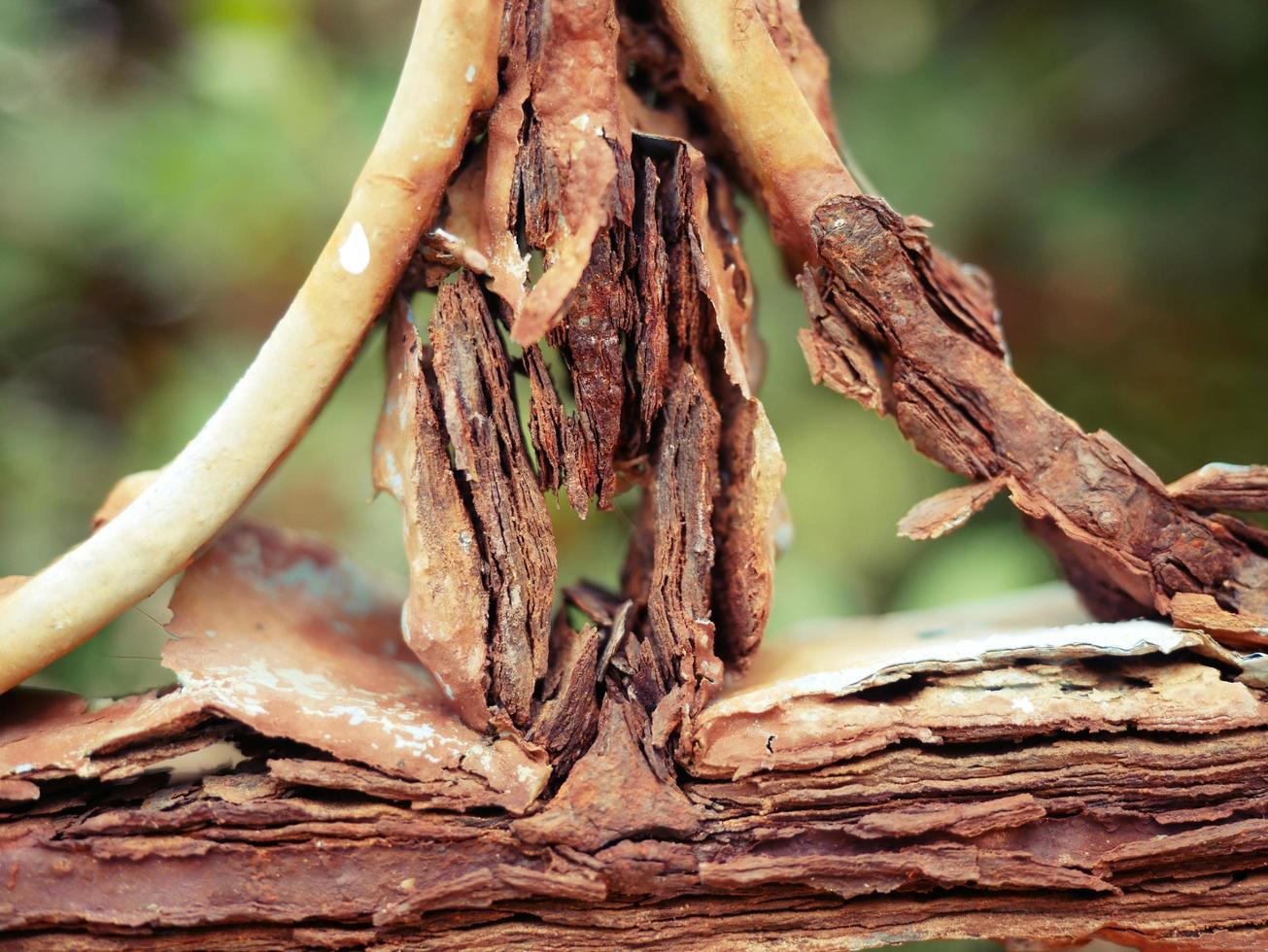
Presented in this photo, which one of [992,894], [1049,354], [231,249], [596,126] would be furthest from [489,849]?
[1049,354]

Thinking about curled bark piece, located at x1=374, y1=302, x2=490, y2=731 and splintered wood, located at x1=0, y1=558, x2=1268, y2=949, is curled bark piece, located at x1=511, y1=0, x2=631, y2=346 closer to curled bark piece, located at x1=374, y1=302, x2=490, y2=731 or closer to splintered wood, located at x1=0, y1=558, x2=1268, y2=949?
curled bark piece, located at x1=374, y1=302, x2=490, y2=731

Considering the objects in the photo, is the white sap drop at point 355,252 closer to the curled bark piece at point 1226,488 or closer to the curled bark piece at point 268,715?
the curled bark piece at point 268,715

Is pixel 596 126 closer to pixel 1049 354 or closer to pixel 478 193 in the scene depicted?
pixel 478 193

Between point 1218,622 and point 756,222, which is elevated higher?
point 756,222

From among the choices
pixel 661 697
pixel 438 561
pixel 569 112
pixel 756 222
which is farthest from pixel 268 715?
pixel 756 222

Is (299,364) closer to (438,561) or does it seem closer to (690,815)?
(438,561)

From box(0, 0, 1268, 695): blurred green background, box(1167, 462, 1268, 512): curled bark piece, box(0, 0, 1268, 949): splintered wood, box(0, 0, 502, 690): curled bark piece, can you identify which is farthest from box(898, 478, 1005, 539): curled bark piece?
box(0, 0, 1268, 695): blurred green background
